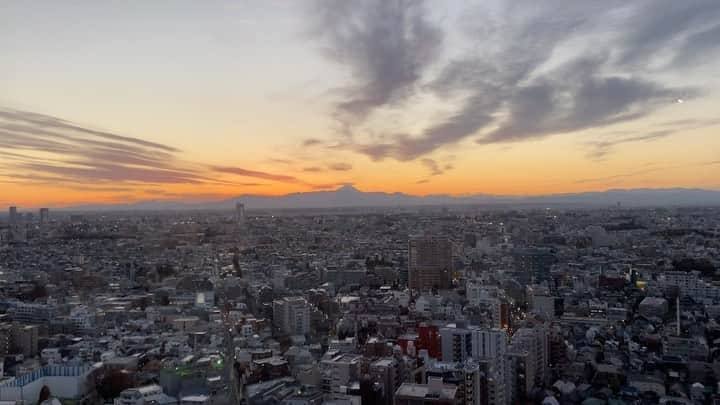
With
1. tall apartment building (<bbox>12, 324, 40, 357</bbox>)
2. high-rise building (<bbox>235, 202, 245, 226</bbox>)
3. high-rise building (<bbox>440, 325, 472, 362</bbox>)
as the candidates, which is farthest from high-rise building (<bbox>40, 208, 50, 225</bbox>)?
high-rise building (<bbox>440, 325, 472, 362</bbox>)

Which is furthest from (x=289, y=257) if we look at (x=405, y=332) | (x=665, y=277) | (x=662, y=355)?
(x=662, y=355)

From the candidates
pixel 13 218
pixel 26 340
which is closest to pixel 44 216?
pixel 13 218

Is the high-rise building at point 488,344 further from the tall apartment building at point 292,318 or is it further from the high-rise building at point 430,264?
the high-rise building at point 430,264

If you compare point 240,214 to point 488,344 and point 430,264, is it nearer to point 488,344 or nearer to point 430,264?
point 430,264

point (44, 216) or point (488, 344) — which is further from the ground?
point (44, 216)

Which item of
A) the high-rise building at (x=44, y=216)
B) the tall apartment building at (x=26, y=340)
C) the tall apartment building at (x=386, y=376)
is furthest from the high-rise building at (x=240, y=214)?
the tall apartment building at (x=386, y=376)
